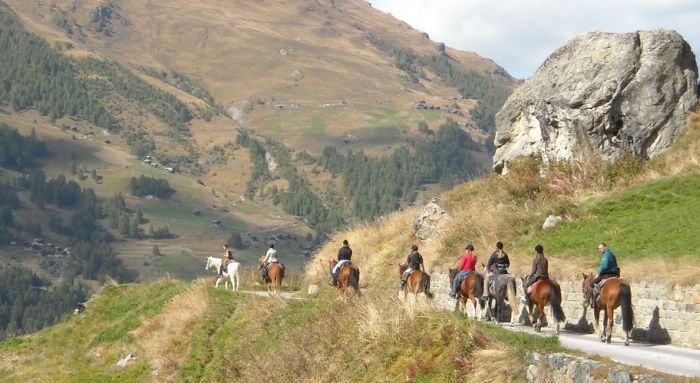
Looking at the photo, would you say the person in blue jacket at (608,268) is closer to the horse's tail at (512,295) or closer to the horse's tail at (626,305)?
the horse's tail at (626,305)

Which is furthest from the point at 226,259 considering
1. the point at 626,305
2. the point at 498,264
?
the point at 626,305

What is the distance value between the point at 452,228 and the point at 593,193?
582 cm

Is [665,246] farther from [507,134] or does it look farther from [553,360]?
[507,134]

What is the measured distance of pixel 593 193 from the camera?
37906 millimetres

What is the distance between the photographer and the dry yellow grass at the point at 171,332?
33787 millimetres

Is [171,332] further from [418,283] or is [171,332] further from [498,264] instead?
[498,264]

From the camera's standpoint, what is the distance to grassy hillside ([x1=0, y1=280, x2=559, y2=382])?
19.6 m

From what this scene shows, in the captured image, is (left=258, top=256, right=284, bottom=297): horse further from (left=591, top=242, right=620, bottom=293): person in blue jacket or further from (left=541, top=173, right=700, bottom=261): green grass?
(left=591, top=242, right=620, bottom=293): person in blue jacket

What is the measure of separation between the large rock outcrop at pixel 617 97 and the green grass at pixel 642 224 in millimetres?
4902

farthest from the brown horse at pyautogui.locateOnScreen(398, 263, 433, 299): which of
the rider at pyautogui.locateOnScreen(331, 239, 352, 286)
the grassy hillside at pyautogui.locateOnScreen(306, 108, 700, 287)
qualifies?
the rider at pyautogui.locateOnScreen(331, 239, 352, 286)

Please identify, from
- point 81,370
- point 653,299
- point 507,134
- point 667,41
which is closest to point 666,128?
point 667,41

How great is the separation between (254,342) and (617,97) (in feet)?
64.7

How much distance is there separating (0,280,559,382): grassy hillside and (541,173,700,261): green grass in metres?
8.28

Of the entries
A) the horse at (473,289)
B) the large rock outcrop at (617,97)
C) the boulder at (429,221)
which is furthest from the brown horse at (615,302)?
the boulder at (429,221)
